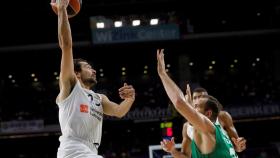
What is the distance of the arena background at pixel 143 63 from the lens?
20.3 m

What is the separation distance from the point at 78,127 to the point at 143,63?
68.9ft

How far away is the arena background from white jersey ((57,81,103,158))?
52.8ft

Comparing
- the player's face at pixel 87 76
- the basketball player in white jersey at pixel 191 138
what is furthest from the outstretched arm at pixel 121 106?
the basketball player in white jersey at pixel 191 138

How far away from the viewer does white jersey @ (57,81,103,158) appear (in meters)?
3.34

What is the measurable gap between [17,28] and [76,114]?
784 inches

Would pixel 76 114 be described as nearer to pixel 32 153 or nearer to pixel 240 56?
pixel 32 153

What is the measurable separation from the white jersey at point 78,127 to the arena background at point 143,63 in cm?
1611

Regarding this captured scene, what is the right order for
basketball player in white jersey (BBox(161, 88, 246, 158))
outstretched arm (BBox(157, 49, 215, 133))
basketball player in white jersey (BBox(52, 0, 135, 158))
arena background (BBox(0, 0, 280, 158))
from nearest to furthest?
1. outstretched arm (BBox(157, 49, 215, 133))
2. basketball player in white jersey (BBox(52, 0, 135, 158))
3. basketball player in white jersey (BBox(161, 88, 246, 158))
4. arena background (BBox(0, 0, 280, 158))

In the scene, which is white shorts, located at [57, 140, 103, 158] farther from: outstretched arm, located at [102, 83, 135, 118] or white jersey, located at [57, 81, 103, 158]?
outstretched arm, located at [102, 83, 135, 118]

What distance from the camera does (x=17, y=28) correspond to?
22.3m

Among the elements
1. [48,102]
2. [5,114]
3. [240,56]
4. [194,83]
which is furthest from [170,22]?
[5,114]

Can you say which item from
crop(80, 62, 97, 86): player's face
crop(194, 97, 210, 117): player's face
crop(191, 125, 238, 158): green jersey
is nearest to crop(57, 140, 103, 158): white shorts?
crop(80, 62, 97, 86): player's face

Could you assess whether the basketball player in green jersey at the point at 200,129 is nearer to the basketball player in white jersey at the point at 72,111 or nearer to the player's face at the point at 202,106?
the player's face at the point at 202,106

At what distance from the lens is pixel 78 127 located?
3.43 metres
